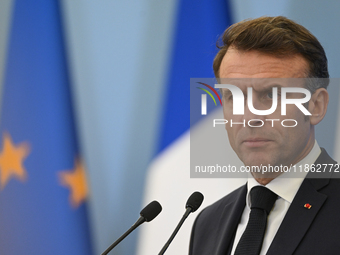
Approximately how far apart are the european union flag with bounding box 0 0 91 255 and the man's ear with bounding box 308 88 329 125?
1.45m

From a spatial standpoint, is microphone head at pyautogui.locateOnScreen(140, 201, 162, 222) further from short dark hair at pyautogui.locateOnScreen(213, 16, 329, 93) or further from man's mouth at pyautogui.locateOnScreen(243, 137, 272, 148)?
short dark hair at pyautogui.locateOnScreen(213, 16, 329, 93)

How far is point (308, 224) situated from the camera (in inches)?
53.2

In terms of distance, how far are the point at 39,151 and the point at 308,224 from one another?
5.79 ft

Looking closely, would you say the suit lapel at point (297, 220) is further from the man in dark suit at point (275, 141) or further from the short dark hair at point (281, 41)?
the short dark hair at point (281, 41)

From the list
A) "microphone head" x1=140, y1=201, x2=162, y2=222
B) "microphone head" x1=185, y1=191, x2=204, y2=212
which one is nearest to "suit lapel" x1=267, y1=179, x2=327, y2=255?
"microphone head" x1=185, y1=191, x2=204, y2=212

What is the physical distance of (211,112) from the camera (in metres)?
2.23

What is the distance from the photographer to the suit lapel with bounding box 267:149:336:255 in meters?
1.34

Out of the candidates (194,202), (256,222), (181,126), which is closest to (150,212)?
(194,202)

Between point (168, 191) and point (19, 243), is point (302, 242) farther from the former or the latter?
point (19, 243)

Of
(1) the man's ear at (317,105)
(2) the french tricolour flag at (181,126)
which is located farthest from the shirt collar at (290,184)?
(2) the french tricolour flag at (181,126)

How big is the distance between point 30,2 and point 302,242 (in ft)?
7.42

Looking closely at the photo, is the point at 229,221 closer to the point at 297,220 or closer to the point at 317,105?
the point at 297,220

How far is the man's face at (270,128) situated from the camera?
1.56 metres

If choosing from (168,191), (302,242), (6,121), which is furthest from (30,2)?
(302,242)
